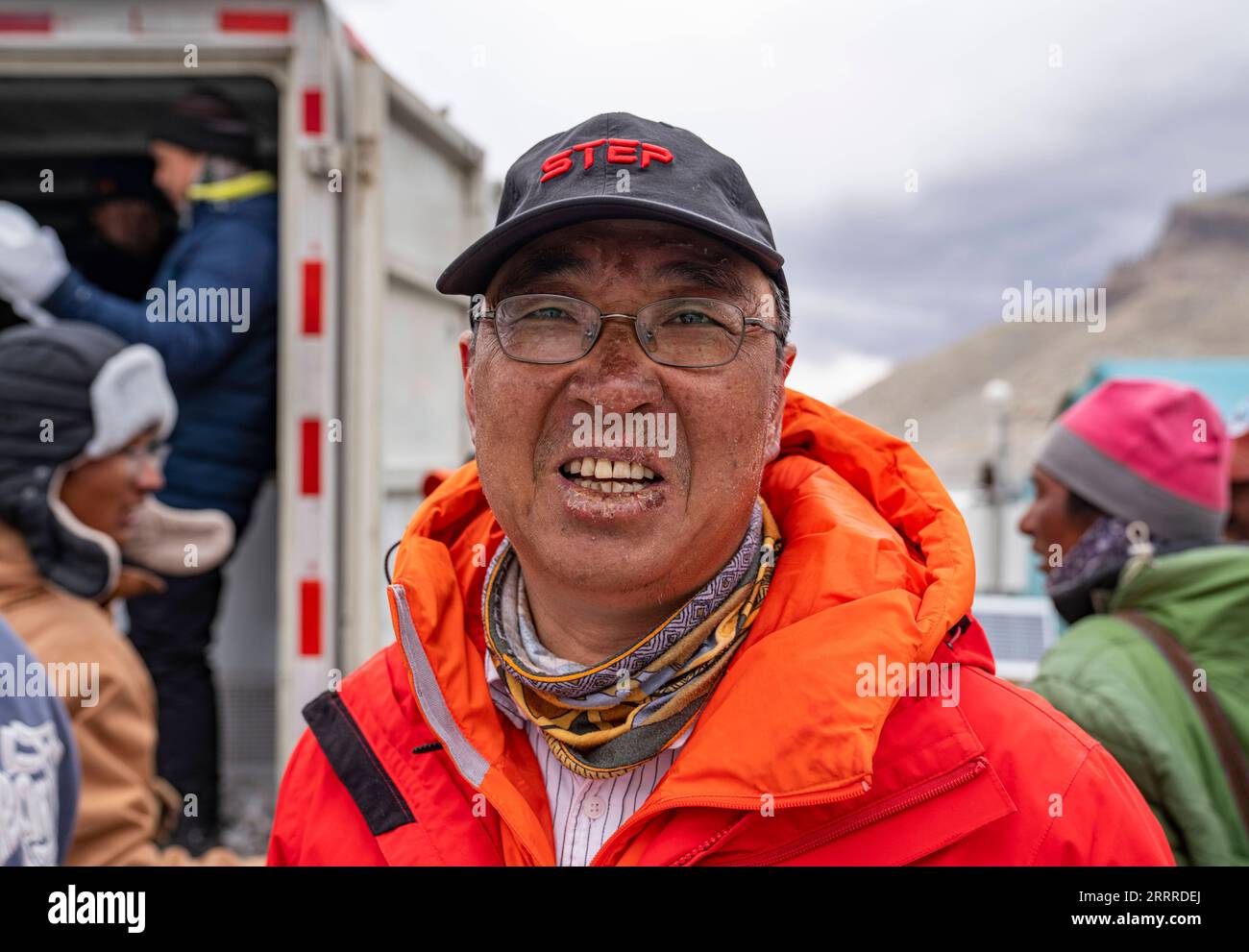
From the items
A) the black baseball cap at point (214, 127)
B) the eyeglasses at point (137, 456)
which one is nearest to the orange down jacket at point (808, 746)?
the eyeglasses at point (137, 456)

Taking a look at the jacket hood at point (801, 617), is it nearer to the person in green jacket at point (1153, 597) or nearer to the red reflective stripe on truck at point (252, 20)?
the person in green jacket at point (1153, 597)

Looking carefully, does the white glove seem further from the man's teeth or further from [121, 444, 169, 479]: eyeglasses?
the man's teeth

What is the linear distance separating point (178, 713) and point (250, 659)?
2.26ft

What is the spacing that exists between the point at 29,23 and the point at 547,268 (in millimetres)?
2955

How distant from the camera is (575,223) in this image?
1326 millimetres

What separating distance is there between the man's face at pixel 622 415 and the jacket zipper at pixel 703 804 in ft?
0.90

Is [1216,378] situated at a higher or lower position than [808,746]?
higher

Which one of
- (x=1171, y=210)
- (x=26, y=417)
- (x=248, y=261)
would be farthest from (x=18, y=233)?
(x=1171, y=210)

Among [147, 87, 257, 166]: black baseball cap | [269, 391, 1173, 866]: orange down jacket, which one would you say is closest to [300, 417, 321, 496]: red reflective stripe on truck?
[147, 87, 257, 166]: black baseball cap

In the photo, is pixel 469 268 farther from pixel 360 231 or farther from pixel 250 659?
pixel 250 659

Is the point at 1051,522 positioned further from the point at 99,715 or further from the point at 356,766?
the point at 99,715

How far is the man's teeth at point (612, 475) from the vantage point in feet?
4.33

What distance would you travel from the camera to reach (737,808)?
120cm

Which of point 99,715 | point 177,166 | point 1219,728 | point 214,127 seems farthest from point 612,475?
Answer: point 177,166
